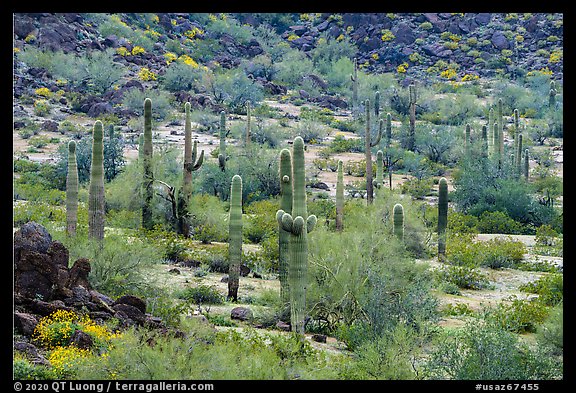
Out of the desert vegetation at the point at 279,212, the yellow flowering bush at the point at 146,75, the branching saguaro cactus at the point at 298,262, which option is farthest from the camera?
the yellow flowering bush at the point at 146,75

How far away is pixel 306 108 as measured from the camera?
4841 cm

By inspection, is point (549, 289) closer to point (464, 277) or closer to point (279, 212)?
point (464, 277)

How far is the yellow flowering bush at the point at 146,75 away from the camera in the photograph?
49.9 metres

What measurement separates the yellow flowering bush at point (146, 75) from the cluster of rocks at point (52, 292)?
38.0 metres

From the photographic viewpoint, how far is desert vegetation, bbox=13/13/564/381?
11.0 metres

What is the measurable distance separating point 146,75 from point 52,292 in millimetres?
39467

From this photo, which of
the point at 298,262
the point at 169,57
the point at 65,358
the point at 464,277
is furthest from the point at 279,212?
the point at 169,57

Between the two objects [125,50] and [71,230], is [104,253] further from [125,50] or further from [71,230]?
[125,50]

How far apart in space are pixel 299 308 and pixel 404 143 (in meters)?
27.7

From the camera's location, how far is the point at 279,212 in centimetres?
1288

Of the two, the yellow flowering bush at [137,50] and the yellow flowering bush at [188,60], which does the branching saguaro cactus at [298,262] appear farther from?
the yellow flowering bush at [137,50]

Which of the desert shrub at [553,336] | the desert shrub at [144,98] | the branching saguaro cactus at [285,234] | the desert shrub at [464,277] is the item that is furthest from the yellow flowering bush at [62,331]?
the desert shrub at [144,98]

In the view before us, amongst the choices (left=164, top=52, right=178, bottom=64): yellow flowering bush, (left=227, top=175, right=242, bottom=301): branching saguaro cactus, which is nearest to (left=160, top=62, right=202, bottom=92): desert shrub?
(left=164, top=52, right=178, bottom=64): yellow flowering bush

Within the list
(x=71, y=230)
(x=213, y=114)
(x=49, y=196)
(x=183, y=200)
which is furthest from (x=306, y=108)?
(x=71, y=230)
